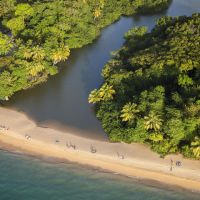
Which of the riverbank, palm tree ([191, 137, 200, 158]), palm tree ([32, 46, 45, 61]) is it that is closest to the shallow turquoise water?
the riverbank

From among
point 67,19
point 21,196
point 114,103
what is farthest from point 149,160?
point 67,19

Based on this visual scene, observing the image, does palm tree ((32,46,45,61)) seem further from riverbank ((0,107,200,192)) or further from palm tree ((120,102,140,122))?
palm tree ((120,102,140,122))

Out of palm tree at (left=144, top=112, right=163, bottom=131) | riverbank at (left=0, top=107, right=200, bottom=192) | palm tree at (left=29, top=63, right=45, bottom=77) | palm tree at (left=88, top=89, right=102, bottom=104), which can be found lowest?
riverbank at (left=0, top=107, right=200, bottom=192)

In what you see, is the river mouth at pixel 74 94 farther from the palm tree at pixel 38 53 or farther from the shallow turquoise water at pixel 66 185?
the shallow turquoise water at pixel 66 185

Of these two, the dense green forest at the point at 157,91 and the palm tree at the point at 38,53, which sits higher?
the palm tree at the point at 38,53

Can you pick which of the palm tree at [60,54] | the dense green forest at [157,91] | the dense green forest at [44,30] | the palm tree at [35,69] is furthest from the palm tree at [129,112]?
the palm tree at [60,54]

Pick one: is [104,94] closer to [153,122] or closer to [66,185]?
[153,122]
